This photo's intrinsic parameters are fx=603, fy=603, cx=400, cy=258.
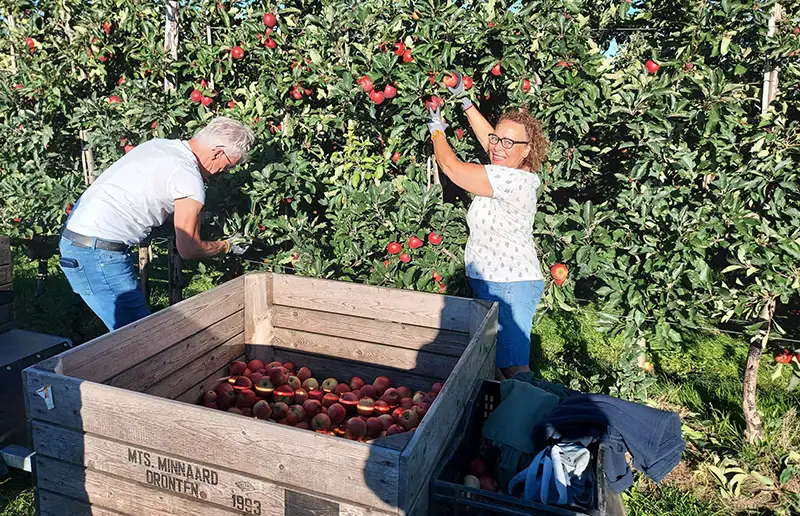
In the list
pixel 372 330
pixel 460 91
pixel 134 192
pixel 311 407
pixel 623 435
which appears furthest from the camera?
pixel 460 91

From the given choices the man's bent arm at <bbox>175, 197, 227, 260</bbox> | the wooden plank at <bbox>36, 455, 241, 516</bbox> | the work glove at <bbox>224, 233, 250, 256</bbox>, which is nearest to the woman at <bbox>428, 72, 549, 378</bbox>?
the man's bent arm at <bbox>175, 197, 227, 260</bbox>

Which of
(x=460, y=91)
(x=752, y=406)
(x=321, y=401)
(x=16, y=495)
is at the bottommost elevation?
(x=16, y=495)

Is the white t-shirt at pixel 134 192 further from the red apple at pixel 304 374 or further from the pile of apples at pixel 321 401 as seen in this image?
the red apple at pixel 304 374

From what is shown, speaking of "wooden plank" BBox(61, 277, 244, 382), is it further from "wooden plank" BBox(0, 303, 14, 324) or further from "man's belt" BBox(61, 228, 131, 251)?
"wooden plank" BBox(0, 303, 14, 324)

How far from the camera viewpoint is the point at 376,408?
9.54ft

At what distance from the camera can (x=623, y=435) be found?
211 centimetres

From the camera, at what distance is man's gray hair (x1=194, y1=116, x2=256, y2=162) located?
3.11 meters

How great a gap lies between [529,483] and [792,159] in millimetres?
2255

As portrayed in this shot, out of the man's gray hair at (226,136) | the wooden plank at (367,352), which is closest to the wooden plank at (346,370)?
the wooden plank at (367,352)

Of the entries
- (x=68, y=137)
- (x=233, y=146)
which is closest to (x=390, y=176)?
(x=233, y=146)

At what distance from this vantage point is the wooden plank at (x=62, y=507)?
206 cm

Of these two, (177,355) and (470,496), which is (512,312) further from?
(177,355)

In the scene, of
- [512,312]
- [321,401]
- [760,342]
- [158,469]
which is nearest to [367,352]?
[321,401]

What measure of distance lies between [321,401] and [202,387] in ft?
1.99
